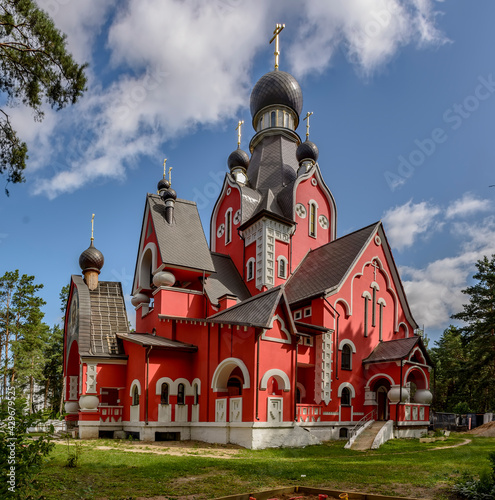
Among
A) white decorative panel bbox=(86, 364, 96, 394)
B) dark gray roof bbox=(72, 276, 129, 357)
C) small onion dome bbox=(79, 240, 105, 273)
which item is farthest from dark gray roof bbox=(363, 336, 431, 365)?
small onion dome bbox=(79, 240, 105, 273)

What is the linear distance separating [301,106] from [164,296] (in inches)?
647

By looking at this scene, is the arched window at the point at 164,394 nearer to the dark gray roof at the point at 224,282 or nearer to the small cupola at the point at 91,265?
the dark gray roof at the point at 224,282

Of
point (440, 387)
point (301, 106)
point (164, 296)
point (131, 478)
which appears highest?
point (301, 106)

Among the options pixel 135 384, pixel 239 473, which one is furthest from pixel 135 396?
pixel 239 473

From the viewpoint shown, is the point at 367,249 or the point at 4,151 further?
the point at 367,249

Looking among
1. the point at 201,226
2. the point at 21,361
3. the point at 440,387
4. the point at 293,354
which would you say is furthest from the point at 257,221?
the point at 440,387

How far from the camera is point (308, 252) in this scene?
78.4 feet

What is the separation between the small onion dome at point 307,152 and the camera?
26.0m

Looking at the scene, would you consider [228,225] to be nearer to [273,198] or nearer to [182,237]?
[273,198]

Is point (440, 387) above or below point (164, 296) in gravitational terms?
below

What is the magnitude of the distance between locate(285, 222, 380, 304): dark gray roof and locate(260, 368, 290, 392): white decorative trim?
4.55 m

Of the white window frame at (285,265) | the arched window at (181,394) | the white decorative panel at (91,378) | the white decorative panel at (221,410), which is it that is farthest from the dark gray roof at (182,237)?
the white decorative panel at (221,410)

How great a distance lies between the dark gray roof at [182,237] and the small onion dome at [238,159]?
505cm

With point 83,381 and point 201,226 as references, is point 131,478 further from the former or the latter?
point 201,226
